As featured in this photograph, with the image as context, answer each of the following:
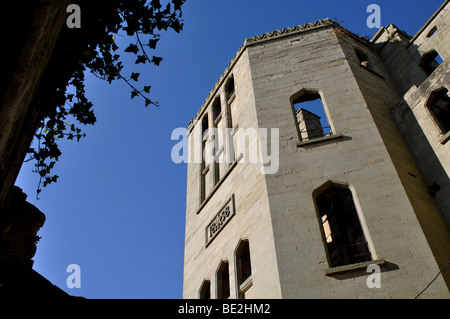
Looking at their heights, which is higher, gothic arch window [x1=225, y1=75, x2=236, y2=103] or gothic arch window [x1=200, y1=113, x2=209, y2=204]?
gothic arch window [x1=225, y1=75, x2=236, y2=103]

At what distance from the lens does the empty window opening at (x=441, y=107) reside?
1009 cm

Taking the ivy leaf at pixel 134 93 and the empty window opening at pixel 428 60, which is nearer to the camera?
the ivy leaf at pixel 134 93

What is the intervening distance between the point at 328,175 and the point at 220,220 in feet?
10.6

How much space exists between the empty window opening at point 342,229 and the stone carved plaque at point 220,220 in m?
2.32

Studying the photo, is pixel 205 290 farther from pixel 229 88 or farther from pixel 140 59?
pixel 229 88

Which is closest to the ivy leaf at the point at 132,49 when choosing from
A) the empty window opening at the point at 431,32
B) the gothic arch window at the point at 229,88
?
the gothic arch window at the point at 229,88

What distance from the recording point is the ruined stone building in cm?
751

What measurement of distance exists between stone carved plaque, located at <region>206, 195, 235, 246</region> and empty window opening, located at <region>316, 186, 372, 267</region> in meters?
2.32

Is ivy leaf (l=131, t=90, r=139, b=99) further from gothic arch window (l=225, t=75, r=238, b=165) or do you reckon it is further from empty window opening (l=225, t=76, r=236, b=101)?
empty window opening (l=225, t=76, r=236, b=101)

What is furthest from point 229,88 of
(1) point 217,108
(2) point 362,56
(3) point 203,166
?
(2) point 362,56

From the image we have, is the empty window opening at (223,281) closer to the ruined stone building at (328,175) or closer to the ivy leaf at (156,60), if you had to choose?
the ruined stone building at (328,175)

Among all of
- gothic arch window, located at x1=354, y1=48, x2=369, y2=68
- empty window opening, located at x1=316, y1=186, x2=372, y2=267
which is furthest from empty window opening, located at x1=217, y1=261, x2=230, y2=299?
gothic arch window, located at x1=354, y1=48, x2=369, y2=68
